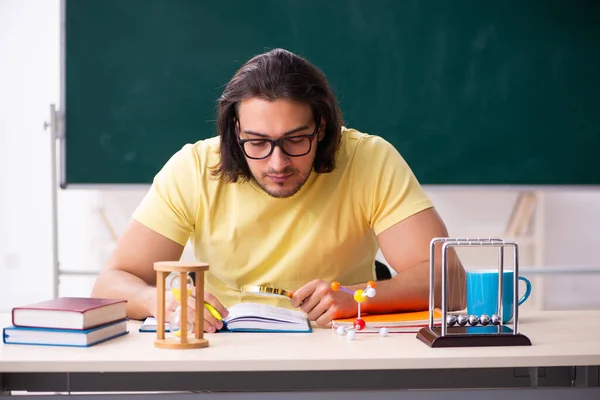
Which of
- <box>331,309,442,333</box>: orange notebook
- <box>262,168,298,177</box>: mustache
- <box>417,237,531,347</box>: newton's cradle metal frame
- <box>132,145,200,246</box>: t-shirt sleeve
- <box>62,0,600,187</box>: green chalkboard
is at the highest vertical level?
<box>62,0,600,187</box>: green chalkboard

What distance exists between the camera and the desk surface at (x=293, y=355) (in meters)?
1.19

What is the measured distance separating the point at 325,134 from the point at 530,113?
5.30 feet

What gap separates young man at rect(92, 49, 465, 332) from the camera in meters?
1.80

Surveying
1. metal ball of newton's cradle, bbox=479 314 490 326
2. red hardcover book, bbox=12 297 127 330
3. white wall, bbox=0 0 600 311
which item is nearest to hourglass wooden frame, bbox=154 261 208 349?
red hardcover book, bbox=12 297 127 330

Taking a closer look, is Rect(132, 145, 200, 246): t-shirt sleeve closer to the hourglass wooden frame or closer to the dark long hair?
the dark long hair

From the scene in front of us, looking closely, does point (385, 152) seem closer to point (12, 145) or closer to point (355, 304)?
point (355, 304)

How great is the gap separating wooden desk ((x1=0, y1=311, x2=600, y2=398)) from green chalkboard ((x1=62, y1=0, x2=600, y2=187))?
1.70m

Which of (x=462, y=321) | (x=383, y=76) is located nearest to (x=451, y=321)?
(x=462, y=321)

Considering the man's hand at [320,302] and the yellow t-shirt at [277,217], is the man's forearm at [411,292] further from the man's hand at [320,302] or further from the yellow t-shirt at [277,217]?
the yellow t-shirt at [277,217]

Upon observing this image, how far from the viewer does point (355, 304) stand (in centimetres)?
158

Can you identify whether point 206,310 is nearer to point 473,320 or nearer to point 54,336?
point 54,336

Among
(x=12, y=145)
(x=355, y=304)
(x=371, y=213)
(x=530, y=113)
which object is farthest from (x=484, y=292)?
(x=12, y=145)

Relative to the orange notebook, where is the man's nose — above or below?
above

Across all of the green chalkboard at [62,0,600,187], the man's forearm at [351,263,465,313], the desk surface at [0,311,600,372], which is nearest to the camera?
the desk surface at [0,311,600,372]
